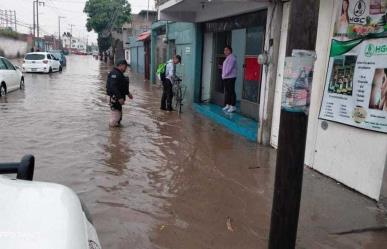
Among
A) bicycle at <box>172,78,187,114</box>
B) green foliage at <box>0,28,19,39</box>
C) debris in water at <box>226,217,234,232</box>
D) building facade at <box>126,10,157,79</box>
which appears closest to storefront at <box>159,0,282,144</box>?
bicycle at <box>172,78,187,114</box>

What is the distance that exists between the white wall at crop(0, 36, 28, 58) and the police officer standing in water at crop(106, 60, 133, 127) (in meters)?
47.4

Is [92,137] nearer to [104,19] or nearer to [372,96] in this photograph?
[372,96]

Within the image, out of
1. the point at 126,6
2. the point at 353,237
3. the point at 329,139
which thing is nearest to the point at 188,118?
the point at 329,139

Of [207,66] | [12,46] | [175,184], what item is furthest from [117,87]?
[12,46]

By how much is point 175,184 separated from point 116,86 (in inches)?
163

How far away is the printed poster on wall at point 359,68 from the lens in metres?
4.86

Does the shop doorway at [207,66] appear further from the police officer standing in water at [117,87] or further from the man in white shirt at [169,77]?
the police officer standing in water at [117,87]

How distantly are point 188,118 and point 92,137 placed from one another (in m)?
3.51

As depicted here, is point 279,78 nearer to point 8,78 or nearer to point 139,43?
point 8,78

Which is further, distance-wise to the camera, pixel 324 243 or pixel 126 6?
pixel 126 6

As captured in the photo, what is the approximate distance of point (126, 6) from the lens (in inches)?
2089

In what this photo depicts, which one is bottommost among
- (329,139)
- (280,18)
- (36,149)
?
(36,149)

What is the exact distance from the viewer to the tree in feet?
171

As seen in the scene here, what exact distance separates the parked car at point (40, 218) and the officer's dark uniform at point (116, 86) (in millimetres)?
6453
